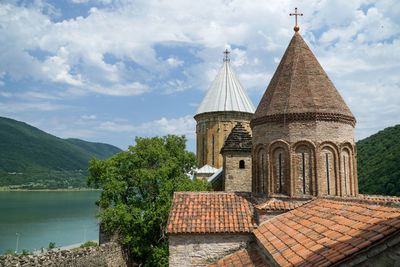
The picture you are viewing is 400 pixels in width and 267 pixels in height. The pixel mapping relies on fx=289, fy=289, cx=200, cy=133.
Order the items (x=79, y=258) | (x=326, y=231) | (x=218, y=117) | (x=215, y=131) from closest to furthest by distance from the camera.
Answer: (x=326, y=231) → (x=79, y=258) → (x=215, y=131) → (x=218, y=117)

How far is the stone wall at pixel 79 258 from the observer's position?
28.9 feet

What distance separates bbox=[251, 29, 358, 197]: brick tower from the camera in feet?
28.6

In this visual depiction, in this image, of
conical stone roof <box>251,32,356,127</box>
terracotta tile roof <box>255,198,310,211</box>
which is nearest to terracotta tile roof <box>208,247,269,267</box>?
terracotta tile roof <box>255,198,310,211</box>

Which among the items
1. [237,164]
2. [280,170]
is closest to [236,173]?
[237,164]

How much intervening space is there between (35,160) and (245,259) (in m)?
151

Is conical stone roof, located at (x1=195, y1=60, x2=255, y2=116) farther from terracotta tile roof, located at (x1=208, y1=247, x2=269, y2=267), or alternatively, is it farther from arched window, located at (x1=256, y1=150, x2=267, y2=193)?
terracotta tile roof, located at (x1=208, y1=247, x2=269, y2=267)

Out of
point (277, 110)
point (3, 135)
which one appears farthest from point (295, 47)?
point (3, 135)

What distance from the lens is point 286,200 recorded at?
866 cm

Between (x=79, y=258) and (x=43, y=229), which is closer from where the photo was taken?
(x=79, y=258)

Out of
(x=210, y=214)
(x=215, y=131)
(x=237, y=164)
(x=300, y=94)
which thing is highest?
(x=215, y=131)

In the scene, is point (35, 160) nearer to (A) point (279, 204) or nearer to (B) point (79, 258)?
(B) point (79, 258)

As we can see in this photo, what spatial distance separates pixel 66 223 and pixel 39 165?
104018mm

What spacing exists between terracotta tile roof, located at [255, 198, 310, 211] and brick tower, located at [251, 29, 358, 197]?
28 centimetres

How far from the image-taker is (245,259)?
7359 mm
